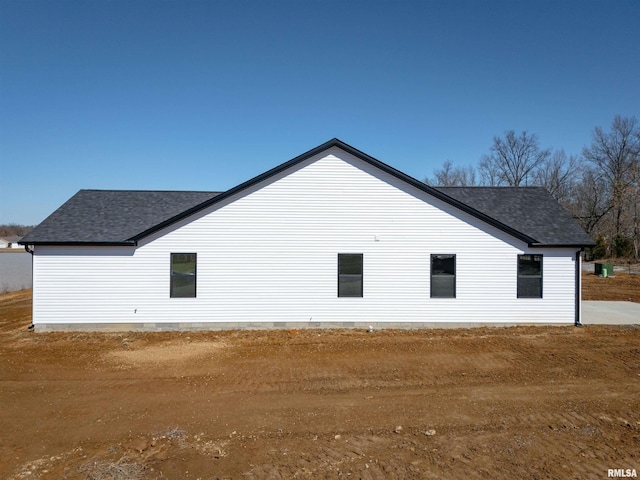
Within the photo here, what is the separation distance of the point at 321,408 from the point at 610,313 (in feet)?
46.0

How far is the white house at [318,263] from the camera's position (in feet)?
41.3

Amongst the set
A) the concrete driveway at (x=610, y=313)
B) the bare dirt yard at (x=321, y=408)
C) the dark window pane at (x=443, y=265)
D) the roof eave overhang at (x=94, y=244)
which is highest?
the roof eave overhang at (x=94, y=244)

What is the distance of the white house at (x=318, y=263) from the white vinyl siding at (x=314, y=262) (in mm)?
34

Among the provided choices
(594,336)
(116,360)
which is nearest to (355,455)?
(116,360)

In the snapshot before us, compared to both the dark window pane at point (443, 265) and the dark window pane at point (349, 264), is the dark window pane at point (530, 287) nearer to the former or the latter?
the dark window pane at point (443, 265)

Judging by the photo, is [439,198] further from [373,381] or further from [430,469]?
[430,469]

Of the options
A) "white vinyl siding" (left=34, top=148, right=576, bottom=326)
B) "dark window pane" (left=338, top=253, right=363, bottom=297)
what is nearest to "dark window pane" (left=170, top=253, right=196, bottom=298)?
"white vinyl siding" (left=34, top=148, right=576, bottom=326)

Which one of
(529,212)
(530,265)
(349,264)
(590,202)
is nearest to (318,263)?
(349,264)

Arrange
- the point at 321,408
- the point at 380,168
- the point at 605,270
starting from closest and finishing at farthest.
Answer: the point at 321,408
the point at 380,168
the point at 605,270

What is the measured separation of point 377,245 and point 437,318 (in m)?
3.16

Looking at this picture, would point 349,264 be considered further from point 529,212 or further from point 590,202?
point 590,202

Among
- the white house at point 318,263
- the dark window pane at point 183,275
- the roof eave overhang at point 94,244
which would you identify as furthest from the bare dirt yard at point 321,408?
the roof eave overhang at point 94,244

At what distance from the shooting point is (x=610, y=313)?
49.1 feet

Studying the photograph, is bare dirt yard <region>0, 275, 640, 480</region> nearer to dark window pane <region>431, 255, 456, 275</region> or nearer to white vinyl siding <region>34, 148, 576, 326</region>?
white vinyl siding <region>34, 148, 576, 326</region>
